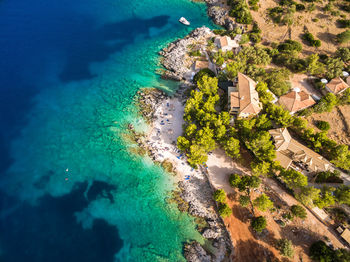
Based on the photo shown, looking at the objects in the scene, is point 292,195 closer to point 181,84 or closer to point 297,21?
point 181,84

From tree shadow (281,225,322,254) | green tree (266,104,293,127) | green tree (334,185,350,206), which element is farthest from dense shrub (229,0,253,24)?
tree shadow (281,225,322,254)

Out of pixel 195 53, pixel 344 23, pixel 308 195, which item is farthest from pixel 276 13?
pixel 308 195

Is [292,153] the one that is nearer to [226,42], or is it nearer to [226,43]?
[226,43]

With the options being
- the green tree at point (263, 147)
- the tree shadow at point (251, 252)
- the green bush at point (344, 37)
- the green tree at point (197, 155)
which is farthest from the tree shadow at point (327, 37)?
the tree shadow at point (251, 252)

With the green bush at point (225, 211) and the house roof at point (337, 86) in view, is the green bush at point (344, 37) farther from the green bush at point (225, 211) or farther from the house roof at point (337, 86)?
the green bush at point (225, 211)

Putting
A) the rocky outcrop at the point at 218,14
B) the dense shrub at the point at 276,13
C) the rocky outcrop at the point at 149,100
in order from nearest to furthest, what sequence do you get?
the rocky outcrop at the point at 149,100, the dense shrub at the point at 276,13, the rocky outcrop at the point at 218,14

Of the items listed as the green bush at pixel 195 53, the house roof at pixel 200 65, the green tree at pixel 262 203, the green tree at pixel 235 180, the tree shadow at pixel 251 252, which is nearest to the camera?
the tree shadow at pixel 251 252

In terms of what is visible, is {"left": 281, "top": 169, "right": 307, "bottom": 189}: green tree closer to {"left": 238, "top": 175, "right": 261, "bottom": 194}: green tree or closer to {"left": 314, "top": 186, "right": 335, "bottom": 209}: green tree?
{"left": 314, "top": 186, "right": 335, "bottom": 209}: green tree
